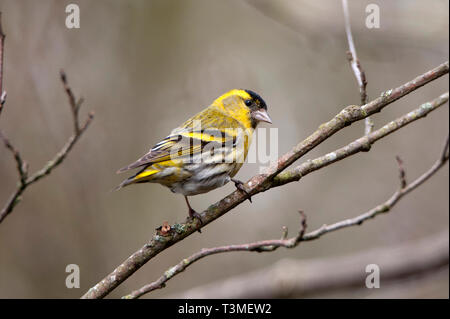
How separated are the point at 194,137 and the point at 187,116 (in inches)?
143

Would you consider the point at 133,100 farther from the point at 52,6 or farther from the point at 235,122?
the point at 235,122

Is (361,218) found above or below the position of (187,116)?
below

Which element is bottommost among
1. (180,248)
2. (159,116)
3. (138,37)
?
(180,248)

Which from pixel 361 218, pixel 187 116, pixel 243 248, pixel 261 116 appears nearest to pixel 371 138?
pixel 361 218

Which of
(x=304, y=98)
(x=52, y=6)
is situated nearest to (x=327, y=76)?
(x=304, y=98)

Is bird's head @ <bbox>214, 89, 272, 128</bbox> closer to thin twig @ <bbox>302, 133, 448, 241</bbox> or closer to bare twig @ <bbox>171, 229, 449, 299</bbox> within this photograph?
bare twig @ <bbox>171, 229, 449, 299</bbox>

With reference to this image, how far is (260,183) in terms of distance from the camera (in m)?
3.74

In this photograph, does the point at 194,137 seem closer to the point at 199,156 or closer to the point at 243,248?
the point at 199,156

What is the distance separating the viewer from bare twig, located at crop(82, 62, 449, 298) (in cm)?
340

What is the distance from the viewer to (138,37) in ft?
29.4

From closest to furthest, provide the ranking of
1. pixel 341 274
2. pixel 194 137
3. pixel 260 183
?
pixel 260 183
pixel 194 137
pixel 341 274
